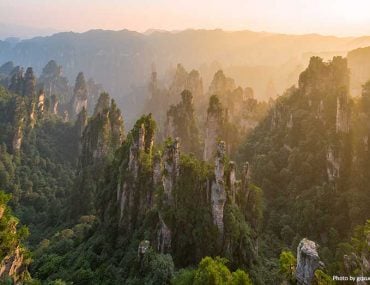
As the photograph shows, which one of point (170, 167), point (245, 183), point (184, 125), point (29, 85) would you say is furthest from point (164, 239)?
point (29, 85)

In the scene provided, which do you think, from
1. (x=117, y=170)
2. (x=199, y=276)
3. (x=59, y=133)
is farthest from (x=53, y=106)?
(x=199, y=276)

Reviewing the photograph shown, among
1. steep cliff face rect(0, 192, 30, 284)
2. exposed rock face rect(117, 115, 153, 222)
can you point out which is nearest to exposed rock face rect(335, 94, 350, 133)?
exposed rock face rect(117, 115, 153, 222)

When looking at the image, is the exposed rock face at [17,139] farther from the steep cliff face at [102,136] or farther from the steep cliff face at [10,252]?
the steep cliff face at [10,252]

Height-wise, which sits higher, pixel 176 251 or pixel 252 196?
pixel 252 196

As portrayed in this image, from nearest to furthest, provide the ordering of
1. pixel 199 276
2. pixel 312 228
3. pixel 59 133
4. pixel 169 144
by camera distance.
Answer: pixel 199 276 < pixel 169 144 < pixel 312 228 < pixel 59 133

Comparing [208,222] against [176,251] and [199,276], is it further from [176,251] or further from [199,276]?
[199,276]

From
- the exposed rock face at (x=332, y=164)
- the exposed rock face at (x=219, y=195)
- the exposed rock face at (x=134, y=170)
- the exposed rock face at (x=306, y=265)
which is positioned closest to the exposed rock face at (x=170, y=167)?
the exposed rock face at (x=219, y=195)
